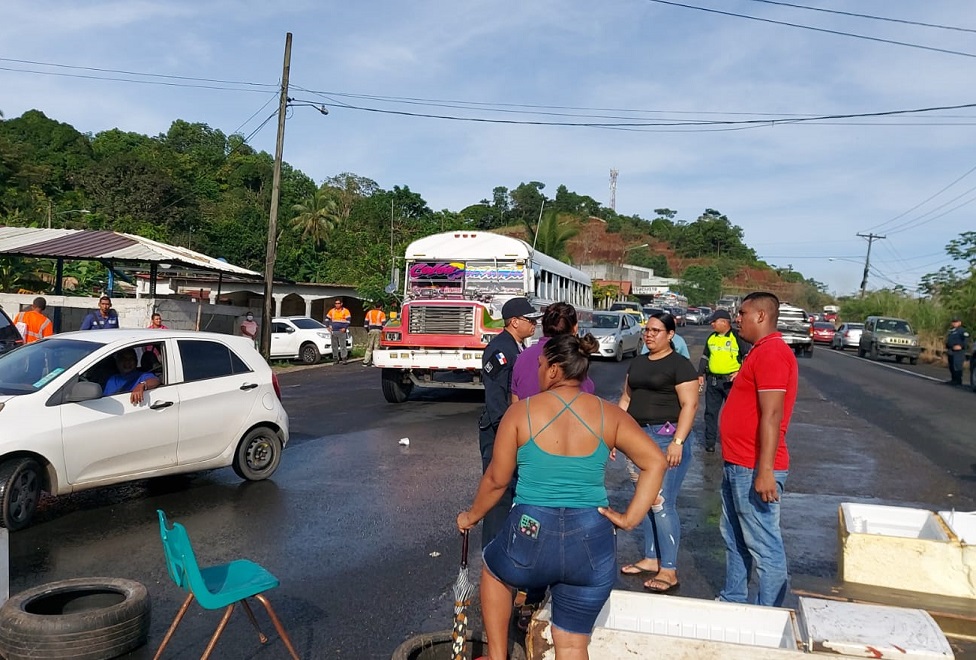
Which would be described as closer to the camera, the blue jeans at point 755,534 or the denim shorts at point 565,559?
the denim shorts at point 565,559

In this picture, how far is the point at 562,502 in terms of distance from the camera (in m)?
3.21

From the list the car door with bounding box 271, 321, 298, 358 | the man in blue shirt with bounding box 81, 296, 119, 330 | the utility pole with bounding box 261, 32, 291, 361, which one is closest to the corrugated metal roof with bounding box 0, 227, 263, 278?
the utility pole with bounding box 261, 32, 291, 361

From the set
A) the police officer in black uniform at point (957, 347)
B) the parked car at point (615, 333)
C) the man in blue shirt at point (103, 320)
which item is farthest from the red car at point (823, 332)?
the man in blue shirt at point (103, 320)

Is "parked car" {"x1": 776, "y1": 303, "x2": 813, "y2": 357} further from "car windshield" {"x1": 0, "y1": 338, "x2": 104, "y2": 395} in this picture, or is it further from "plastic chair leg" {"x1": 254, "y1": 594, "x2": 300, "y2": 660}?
"plastic chair leg" {"x1": 254, "y1": 594, "x2": 300, "y2": 660}

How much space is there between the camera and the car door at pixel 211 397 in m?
7.64

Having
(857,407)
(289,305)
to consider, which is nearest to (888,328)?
(857,407)

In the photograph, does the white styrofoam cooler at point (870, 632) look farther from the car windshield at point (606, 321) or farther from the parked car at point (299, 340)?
the car windshield at point (606, 321)

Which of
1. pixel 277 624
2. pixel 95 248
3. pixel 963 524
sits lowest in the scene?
pixel 277 624

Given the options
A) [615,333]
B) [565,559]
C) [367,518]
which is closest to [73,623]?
[565,559]

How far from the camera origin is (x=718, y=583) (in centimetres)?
584

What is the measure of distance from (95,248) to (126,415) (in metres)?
12.9

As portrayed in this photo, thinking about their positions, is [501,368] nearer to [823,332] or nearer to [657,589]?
[657,589]

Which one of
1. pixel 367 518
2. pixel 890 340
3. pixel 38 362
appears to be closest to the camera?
→ pixel 38 362

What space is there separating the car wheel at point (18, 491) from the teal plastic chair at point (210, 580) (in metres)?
3.14
